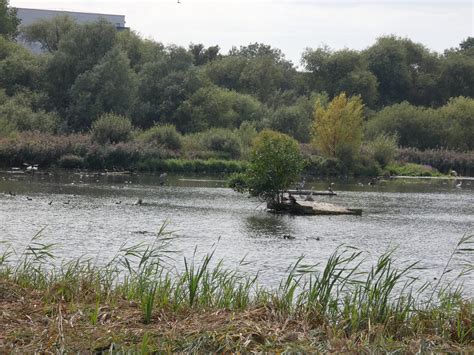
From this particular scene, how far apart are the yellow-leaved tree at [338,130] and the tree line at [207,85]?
8.05ft

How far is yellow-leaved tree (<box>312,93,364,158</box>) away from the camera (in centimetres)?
9000

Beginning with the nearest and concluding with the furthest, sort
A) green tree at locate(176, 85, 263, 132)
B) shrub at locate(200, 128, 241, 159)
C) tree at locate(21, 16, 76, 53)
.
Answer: shrub at locate(200, 128, 241, 159), green tree at locate(176, 85, 263, 132), tree at locate(21, 16, 76, 53)

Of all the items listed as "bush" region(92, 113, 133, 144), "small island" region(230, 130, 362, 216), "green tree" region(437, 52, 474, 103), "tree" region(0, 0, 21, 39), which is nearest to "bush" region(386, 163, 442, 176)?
"bush" region(92, 113, 133, 144)

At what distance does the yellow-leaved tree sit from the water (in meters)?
24.0

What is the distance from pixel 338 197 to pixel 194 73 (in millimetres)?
42933

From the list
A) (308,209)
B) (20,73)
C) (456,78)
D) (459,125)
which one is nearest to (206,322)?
(308,209)

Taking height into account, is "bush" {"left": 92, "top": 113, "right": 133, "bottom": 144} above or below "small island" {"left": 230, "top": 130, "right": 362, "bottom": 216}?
above

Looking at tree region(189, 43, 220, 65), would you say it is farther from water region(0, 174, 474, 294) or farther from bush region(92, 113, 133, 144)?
water region(0, 174, 474, 294)

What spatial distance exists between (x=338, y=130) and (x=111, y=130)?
22.9 m

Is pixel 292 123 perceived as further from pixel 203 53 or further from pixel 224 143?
pixel 203 53

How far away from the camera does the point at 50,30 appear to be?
114 m

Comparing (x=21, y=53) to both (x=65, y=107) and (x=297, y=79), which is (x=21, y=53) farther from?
(x=297, y=79)

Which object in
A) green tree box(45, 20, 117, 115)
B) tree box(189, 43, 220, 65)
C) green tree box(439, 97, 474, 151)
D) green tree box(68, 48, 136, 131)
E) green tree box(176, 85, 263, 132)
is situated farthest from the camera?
tree box(189, 43, 220, 65)

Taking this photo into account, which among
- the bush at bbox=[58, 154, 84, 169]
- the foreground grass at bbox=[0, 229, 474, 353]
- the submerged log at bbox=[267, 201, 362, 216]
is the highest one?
the bush at bbox=[58, 154, 84, 169]
